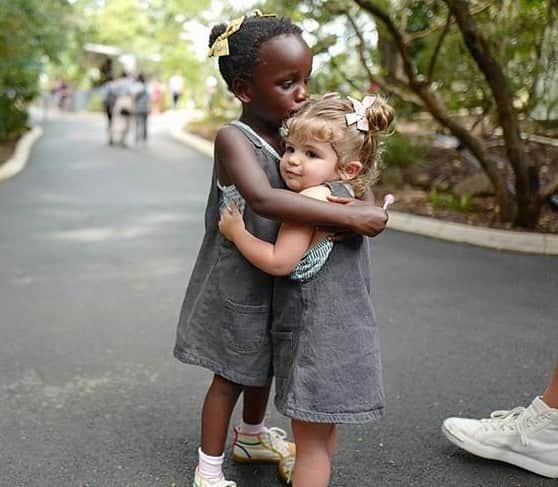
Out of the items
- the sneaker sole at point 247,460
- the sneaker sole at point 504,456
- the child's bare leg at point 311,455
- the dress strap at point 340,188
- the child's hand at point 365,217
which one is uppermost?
the dress strap at point 340,188

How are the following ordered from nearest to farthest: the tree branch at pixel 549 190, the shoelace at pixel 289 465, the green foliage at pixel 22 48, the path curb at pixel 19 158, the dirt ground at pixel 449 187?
the shoelace at pixel 289 465 < the tree branch at pixel 549 190 < the dirt ground at pixel 449 187 < the path curb at pixel 19 158 < the green foliage at pixel 22 48

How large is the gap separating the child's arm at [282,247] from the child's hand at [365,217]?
6 centimetres

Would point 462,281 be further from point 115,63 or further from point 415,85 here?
point 115,63

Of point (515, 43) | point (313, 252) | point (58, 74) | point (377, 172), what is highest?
point (515, 43)

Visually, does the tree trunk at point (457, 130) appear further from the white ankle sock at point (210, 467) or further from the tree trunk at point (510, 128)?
the white ankle sock at point (210, 467)

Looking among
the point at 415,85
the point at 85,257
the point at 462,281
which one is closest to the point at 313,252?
the point at 462,281

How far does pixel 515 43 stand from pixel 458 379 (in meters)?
5.56

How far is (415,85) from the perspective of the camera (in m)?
7.53

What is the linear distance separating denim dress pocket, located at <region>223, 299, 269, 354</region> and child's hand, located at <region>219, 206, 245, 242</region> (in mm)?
216

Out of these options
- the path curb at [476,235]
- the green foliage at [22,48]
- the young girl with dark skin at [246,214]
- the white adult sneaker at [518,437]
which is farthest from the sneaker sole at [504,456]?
the green foliage at [22,48]

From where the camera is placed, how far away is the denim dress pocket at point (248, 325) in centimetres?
232

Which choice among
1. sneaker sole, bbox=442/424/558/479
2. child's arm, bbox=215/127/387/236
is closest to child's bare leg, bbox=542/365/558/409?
sneaker sole, bbox=442/424/558/479

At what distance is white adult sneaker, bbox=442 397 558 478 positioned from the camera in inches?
106

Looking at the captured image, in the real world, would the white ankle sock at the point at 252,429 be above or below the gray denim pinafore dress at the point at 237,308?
below
